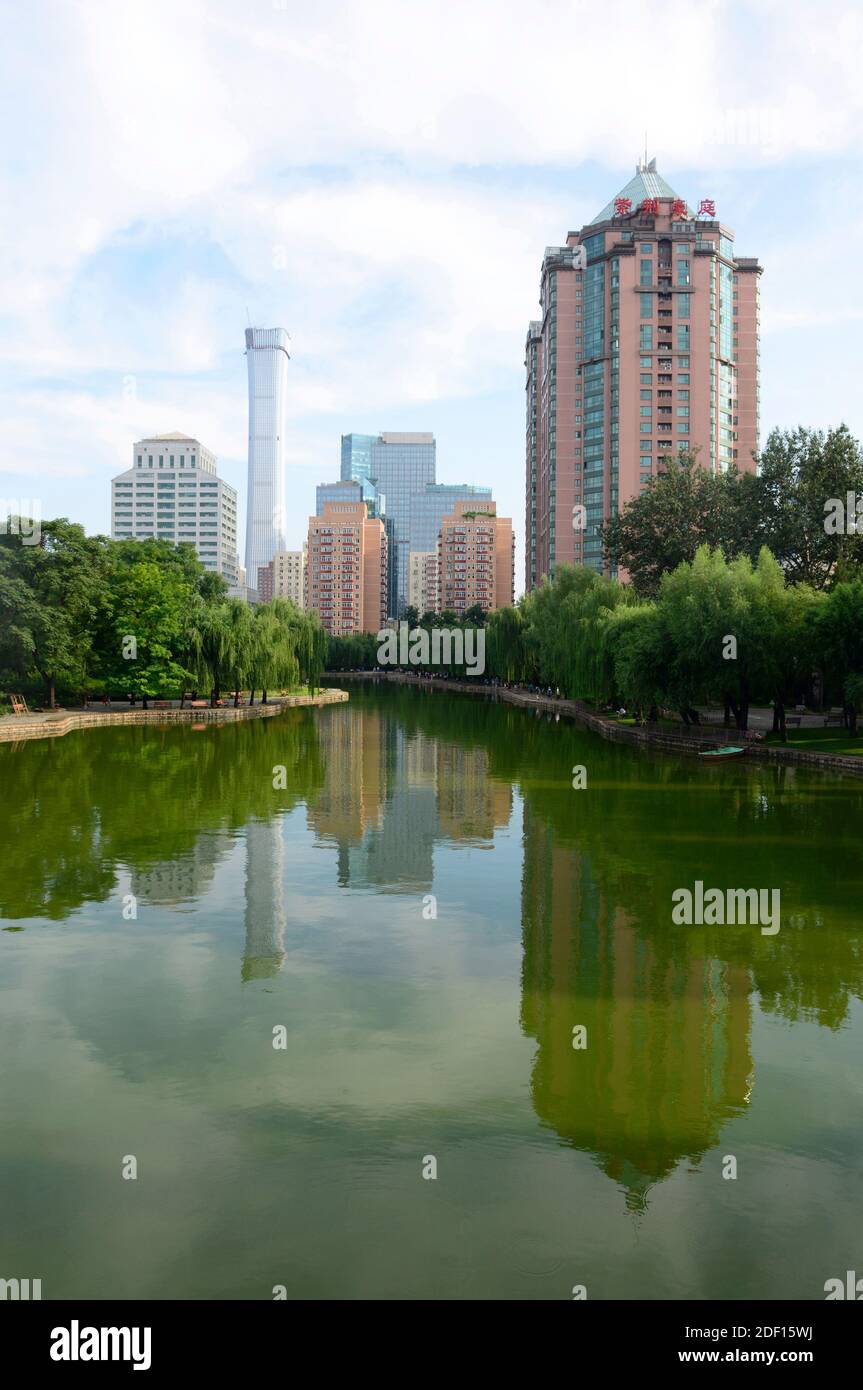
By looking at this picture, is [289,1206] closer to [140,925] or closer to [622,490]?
[140,925]

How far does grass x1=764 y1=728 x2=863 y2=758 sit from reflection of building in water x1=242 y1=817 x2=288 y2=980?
22.1 metres

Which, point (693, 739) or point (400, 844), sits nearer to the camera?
point (400, 844)

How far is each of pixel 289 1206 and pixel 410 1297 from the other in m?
1.37

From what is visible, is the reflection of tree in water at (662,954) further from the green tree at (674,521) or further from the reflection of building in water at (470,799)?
the green tree at (674,521)

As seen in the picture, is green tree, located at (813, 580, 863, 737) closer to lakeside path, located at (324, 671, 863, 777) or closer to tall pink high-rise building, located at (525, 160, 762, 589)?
lakeside path, located at (324, 671, 863, 777)

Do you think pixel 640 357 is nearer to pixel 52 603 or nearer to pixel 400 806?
pixel 52 603

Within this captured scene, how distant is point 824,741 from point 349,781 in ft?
65.7

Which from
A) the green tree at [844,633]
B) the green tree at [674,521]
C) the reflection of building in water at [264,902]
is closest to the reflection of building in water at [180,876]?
the reflection of building in water at [264,902]

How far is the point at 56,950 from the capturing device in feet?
47.2

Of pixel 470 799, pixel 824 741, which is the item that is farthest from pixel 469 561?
pixel 470 799

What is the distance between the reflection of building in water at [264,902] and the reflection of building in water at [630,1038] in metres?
3.54

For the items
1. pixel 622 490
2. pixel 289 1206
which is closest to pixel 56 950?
pixel 289 1206

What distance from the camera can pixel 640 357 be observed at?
115m

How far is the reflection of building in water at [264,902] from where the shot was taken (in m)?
13.9
